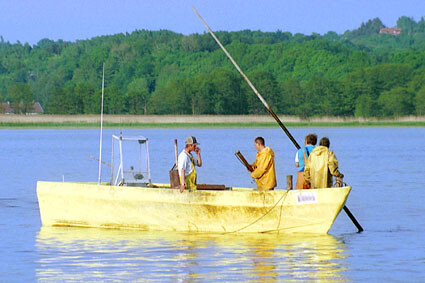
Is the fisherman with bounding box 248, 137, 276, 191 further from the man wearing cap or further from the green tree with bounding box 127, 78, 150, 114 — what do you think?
Result: the green tree with bounding box 127, 78, 150, 114

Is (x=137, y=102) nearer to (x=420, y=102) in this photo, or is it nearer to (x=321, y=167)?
(x=420, y=102)

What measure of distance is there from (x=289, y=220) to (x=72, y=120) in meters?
57.6

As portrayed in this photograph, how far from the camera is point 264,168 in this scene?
44.8 feet

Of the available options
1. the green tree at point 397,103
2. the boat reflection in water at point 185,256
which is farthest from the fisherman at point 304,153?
the green tree at point 397,103

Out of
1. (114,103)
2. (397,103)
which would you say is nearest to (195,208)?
(397,103)

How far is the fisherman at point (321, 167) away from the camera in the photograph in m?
13.4

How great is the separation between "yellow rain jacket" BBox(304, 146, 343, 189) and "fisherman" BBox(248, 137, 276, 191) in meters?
0.53

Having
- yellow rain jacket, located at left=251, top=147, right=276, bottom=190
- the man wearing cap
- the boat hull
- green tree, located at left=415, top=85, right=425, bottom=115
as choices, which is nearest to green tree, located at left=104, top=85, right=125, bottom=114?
green tree, located at left=415, top=85, right=425, bottom=115

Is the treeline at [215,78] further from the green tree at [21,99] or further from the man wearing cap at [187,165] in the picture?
the man wearing cap at [187,165]

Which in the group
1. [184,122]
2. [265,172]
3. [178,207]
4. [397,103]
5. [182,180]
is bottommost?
[184,122]

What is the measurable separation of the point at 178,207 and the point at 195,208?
0.29 meters

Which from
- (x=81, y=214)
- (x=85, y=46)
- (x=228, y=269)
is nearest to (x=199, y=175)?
(x=81, y=214)

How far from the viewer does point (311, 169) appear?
13.5 m

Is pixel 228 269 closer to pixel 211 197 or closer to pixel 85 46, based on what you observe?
pixel 211 197
